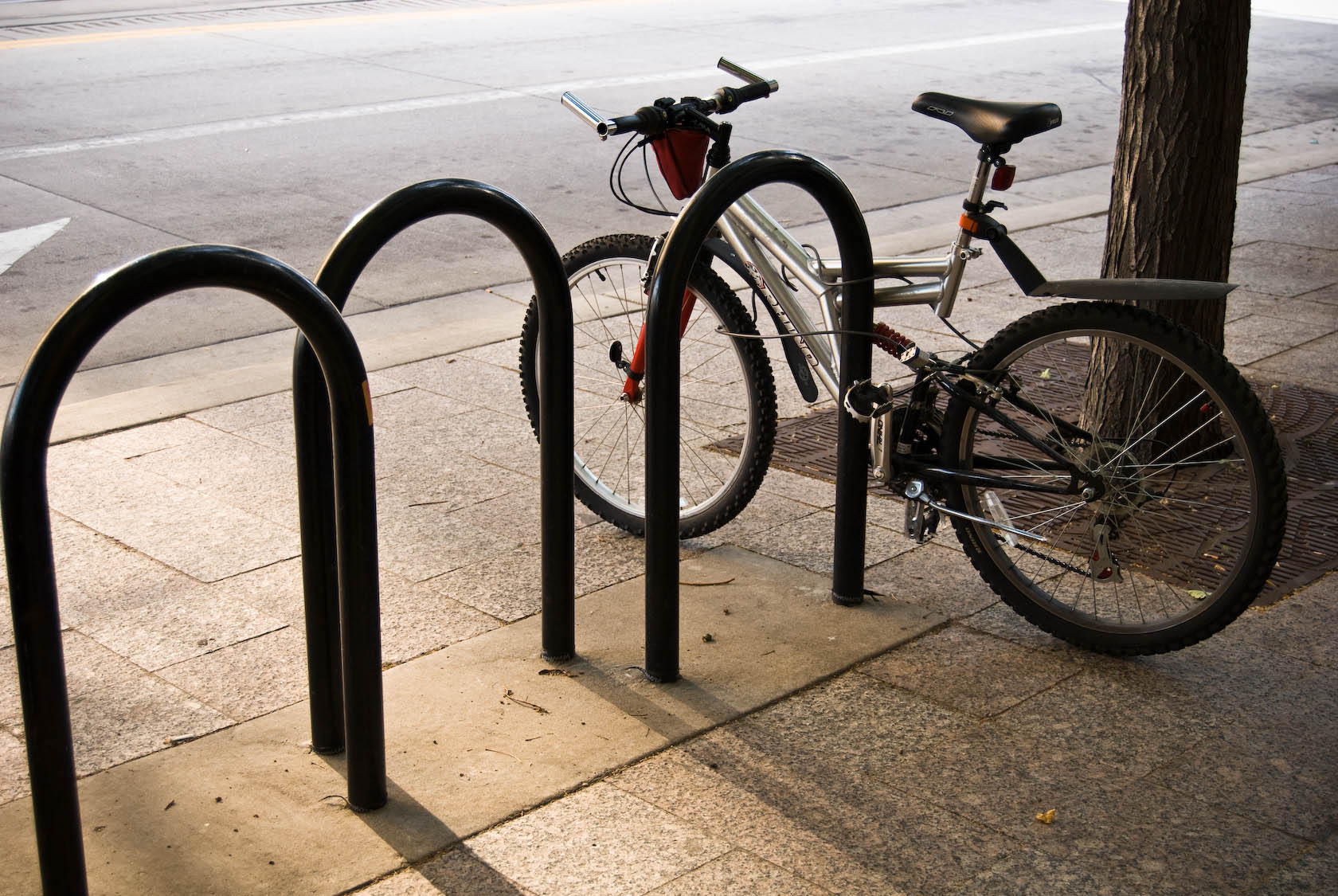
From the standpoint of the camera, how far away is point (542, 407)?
3197 millimetres

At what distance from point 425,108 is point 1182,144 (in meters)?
8.60

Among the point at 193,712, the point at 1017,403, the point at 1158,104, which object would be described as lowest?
the point at 193,712

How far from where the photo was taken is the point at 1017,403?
3432mm

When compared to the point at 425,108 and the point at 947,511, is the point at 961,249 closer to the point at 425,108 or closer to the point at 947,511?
the point at 947,511

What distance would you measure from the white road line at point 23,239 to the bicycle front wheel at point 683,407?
3.42 metres

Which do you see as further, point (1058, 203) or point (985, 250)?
point (1058, 203)

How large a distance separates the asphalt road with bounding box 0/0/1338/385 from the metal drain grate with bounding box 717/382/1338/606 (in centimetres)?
270

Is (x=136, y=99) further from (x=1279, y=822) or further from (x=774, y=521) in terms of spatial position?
(x=1279, y=822)

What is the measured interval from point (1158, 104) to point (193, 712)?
10.9ft

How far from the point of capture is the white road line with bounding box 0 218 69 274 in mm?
7450

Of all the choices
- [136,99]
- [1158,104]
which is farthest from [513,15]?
[1158,104]

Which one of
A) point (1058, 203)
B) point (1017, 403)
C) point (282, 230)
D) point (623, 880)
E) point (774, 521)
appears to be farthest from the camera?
point (1058, 203)

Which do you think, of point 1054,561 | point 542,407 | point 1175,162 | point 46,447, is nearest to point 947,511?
point 1054,561

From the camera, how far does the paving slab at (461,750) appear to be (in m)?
2.64
